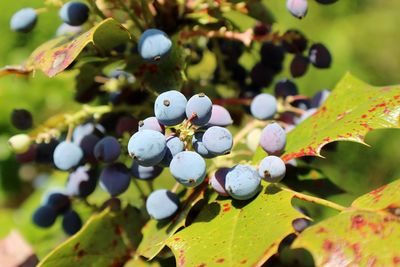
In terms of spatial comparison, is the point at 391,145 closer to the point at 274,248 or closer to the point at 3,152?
the point at 3,152

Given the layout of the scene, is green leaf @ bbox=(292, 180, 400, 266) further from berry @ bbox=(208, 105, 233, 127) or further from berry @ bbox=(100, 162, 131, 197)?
berry @ bbox=(100, 162, 131, 197)

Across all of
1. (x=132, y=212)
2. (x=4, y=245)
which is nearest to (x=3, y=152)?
(x=4, y=245)

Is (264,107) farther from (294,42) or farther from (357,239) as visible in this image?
(357,239)

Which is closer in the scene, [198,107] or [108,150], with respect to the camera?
[198,107]

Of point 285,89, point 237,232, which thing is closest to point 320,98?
point 285,89

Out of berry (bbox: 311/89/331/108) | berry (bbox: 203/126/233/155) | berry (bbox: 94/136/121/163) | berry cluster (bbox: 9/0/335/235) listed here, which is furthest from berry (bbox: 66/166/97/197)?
berry (bbox: 311/89/331/108)

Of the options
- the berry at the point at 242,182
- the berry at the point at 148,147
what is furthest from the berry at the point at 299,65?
the berry at the point at 148,147
